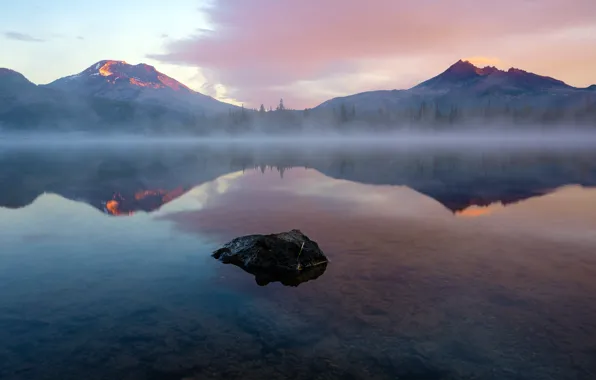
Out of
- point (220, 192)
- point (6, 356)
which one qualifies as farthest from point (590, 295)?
point (220, 192)

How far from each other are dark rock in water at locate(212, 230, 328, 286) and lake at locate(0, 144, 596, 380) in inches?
23.6

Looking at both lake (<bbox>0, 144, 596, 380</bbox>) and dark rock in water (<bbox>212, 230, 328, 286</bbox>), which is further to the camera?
dark rock in water (<bbox>212, 230, 328, 286</bbox>)

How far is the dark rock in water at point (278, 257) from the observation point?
16.6 meters

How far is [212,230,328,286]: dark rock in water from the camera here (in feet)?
54.4

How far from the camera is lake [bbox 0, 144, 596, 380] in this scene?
1015 cm

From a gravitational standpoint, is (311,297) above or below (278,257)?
below

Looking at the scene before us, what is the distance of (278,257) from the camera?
57.4 ft

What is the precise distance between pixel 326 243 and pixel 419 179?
3066cm

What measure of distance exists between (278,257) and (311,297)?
12.3 feet

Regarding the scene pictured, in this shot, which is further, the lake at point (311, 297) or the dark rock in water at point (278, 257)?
the dark rock in water at point (278, 257)

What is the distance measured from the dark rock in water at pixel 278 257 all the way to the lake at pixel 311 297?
1.97 feet

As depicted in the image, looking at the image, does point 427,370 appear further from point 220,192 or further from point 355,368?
point 220,192

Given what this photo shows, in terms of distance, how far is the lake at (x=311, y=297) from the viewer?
10.1 meters

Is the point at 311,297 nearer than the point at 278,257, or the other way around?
the point at 311,297
